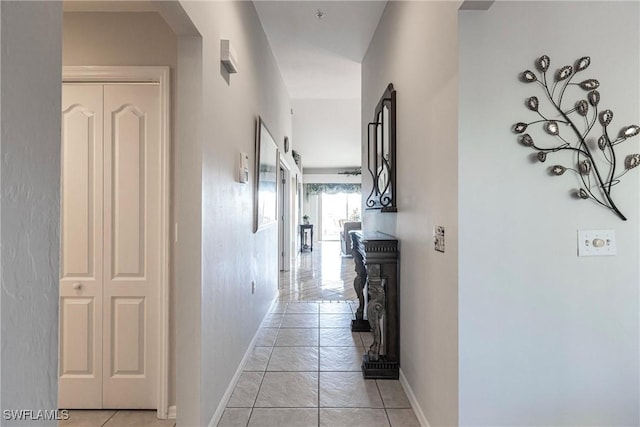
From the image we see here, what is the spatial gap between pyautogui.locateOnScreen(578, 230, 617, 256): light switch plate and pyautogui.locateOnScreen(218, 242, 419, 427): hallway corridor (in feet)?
4.35

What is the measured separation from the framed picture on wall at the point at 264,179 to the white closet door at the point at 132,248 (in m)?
1.05

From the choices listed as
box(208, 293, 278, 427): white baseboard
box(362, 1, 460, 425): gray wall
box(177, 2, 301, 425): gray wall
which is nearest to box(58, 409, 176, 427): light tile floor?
box(208, 293, 278, 427): white baseboard

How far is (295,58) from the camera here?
4332mm

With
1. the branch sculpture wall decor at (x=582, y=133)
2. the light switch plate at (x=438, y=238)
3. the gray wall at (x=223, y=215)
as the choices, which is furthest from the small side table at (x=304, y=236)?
the branch sculpture wall decor at (x=582, y=133)

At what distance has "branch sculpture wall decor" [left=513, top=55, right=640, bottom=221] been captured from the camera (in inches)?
57.4

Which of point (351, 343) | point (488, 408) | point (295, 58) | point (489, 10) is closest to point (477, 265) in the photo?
point (488, 408)

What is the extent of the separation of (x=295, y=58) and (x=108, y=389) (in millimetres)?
3901

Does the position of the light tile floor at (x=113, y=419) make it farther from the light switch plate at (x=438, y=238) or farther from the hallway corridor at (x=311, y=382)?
the light switch plate at (x=438, y=238)

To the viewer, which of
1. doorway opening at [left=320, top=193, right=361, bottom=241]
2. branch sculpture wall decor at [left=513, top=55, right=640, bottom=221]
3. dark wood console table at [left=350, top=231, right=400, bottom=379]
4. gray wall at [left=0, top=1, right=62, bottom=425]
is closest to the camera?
gray wall at [left=0, top=1, right=62, bottom=425]

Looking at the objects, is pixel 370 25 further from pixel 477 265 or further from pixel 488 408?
pixel 488 408

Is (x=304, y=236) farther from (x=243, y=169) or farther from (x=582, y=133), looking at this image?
(x=582, y=133)

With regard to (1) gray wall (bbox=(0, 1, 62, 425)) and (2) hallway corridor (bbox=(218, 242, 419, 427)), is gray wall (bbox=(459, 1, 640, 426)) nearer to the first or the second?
(2) hallway corridor (bbox=(218, 242, 419, 427))

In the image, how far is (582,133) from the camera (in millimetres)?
1475

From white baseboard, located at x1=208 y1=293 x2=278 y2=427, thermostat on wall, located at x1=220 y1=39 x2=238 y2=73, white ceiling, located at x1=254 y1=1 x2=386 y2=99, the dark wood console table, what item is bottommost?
white baseboard, located at x1=208 y1=293 x2=278 y2=427
